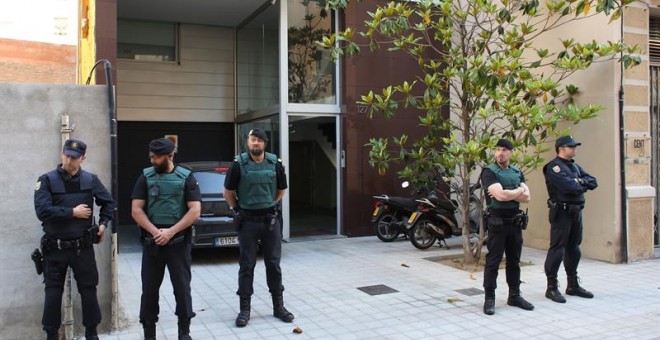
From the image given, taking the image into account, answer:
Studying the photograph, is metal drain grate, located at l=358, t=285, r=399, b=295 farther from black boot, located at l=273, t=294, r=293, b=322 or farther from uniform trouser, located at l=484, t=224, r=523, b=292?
black boot, located at l=273, t=294, r=293, b=322

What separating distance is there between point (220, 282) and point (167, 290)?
73 cm

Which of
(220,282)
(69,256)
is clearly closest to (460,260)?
(220,282)

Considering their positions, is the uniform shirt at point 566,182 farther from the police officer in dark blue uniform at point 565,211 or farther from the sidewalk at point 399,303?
the sidewalk at point 399,303

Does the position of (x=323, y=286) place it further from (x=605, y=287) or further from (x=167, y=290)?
(x=605, y=287)

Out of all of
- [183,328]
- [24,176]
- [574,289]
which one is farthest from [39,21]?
[574,289]

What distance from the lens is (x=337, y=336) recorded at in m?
5.05

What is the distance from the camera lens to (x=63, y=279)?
443cm

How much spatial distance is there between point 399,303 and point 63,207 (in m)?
3.58

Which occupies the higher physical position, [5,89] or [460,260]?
[5,89]

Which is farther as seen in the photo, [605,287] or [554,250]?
[605,287]

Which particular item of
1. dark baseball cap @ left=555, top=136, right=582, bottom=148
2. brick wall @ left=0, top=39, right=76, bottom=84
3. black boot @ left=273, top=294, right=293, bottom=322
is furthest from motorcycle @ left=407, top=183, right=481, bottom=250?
brick wall @ left=0, top=39, right=76, bottom=84

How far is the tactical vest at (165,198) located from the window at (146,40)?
31.1ft

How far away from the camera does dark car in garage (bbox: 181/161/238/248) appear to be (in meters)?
8.08

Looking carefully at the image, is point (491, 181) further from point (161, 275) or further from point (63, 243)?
point (63, 243)
